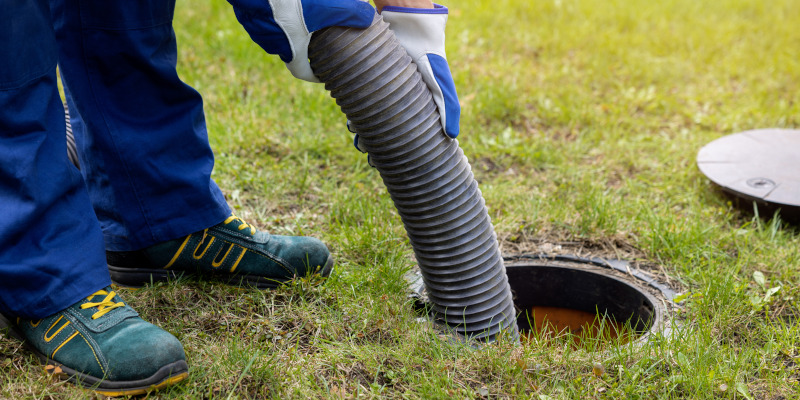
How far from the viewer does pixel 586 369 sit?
71.7 inches

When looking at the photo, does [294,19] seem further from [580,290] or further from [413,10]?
[580,290]

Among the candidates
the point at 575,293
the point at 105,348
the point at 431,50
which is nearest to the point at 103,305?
the point at 105,348

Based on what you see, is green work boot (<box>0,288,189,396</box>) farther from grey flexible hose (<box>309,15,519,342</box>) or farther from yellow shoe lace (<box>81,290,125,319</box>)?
grey flexible hose (<box>309,15,519,342</box>)

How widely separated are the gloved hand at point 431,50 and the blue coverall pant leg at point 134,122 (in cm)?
68

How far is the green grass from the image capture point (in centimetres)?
178

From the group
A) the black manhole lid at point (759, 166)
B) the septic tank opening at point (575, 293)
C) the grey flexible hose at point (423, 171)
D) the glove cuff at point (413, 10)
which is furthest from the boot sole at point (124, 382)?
the black manhole lid at point (759, 166)

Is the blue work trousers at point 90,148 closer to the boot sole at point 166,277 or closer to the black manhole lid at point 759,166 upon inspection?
the boot sole at point 166,277

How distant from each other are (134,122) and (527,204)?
1.55 metres

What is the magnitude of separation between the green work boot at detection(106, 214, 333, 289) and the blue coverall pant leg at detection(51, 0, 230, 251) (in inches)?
1.5

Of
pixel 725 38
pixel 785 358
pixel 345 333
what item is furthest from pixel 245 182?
pixel 725 38

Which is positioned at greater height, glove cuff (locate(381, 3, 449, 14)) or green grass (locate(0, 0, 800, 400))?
glove cuff (locate(381, 3, 449, 14))

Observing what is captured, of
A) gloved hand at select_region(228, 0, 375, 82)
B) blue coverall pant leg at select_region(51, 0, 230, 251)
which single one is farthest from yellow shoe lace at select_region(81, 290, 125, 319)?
gloved hand at select_region(228, 0, 375, 82)

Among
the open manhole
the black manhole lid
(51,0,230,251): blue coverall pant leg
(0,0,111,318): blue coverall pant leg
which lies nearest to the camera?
(0,0,111,318): blue coverall pant leg

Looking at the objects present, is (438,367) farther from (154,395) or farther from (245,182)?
(245,182)
